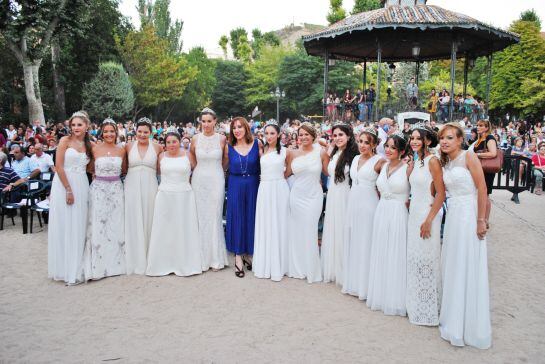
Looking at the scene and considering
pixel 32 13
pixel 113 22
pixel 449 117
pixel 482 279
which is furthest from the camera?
pixel 113 22

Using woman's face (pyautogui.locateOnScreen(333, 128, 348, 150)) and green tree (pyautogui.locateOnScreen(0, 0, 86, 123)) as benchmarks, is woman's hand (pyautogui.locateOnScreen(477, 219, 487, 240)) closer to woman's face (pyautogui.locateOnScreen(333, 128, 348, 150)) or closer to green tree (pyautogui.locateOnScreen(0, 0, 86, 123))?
woman's face (pyautogui.locateOnScreen(333, 128, 348, 150))

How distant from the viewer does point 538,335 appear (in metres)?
4.29

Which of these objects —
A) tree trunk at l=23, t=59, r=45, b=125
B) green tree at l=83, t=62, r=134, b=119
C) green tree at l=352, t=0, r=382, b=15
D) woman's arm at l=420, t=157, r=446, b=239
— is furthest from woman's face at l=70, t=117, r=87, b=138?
green tree at l=352, t=0, r=382, b=15

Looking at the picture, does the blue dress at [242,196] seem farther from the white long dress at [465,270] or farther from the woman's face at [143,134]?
the white long dress at [465,270]

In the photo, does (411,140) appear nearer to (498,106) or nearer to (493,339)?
(493,339)

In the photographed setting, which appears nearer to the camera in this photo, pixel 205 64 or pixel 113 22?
pixel 113 22

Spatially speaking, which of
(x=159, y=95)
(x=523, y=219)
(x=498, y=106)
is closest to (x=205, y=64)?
(x=159, y=95)

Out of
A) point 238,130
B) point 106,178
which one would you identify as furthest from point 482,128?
point 106,178

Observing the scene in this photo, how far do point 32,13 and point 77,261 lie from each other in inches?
923

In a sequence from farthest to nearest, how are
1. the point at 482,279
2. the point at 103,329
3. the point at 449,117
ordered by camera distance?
the point at 449,117 → the point at 103,329 → the point at 482,279

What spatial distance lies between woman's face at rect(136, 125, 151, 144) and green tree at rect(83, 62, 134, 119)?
33.1 m

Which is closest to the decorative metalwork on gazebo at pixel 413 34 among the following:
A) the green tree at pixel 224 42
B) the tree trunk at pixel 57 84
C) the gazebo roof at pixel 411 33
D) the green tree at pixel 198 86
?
the gazebo roof at pixel 411 33

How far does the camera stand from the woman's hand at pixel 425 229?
4.36 meters

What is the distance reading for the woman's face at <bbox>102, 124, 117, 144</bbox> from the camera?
5.79 meters
